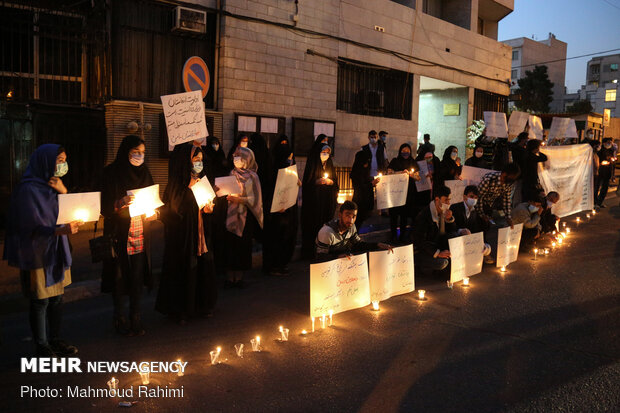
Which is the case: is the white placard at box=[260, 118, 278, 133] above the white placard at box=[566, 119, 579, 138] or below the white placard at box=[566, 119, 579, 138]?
below

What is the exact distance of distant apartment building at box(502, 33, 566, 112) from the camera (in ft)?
232

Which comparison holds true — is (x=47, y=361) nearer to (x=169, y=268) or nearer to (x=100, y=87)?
(x=169, y=268)

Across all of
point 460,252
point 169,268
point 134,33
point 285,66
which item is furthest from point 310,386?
point 285,66

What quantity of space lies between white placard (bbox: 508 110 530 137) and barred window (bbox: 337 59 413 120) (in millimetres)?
4326

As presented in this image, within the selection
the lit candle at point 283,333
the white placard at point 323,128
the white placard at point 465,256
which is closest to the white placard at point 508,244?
the white placard at point 465,256

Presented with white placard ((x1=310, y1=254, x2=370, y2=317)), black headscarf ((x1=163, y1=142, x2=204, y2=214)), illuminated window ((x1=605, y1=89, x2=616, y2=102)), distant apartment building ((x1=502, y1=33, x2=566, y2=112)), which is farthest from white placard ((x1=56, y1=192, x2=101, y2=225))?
illuminated window ((x1=605, y1=89, x2=616, y2=102))

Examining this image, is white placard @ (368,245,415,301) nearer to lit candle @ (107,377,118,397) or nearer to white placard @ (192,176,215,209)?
white placard @ (192,176,215,209)

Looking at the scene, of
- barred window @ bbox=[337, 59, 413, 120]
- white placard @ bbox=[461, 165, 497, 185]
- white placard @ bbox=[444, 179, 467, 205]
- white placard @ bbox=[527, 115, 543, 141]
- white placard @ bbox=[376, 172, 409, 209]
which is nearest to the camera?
white placard @ bbox=[444, 179, 467, 205]

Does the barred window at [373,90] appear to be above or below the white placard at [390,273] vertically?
above

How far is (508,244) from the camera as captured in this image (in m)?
8.05

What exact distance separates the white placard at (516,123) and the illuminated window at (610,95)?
66.8 meters

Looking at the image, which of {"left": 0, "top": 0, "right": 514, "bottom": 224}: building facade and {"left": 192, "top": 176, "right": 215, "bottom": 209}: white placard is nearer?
{"left": 192, "top": 176, "right": 215, "bottom": 209}: white placard

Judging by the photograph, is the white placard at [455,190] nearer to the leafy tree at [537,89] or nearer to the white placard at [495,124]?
the white placard at [495,124]

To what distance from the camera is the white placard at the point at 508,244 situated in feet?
25.7
